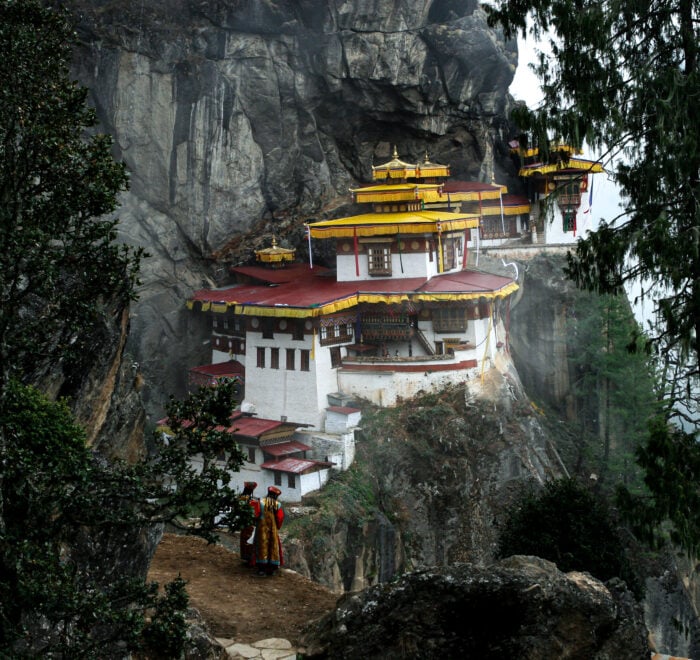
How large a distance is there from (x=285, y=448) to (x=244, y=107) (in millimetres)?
15434

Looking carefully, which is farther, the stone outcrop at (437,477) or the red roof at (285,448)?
the red roof at (285,448)

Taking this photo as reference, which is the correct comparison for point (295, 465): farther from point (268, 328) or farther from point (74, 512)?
point (74, 512)

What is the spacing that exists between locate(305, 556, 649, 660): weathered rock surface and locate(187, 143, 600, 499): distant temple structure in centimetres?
1855

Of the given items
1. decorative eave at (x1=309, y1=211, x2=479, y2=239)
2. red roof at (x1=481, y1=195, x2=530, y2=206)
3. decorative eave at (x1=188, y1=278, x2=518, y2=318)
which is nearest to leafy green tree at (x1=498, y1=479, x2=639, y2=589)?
decorative eave at (x1=188, y1=278, x2=518, y2=318)

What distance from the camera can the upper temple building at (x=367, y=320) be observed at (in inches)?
1276

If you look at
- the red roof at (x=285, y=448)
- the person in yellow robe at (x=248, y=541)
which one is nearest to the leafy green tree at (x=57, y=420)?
the person in yellow robe at (x=248, y=541)

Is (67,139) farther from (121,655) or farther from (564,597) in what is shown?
(564,597)

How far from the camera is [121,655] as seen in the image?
10.1m

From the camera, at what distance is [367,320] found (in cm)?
3409

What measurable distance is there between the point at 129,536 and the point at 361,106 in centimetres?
3245

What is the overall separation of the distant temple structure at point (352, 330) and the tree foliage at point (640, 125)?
18.2 metres

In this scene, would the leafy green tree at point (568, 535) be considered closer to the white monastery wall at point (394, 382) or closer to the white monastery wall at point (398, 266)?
the white monastery wall at point (394, 382)

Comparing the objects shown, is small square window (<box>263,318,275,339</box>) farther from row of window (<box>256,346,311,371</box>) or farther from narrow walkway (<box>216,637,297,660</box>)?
narrow walkway (<box>216,637,297,660</box>)

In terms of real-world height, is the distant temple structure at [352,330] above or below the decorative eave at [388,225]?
below
